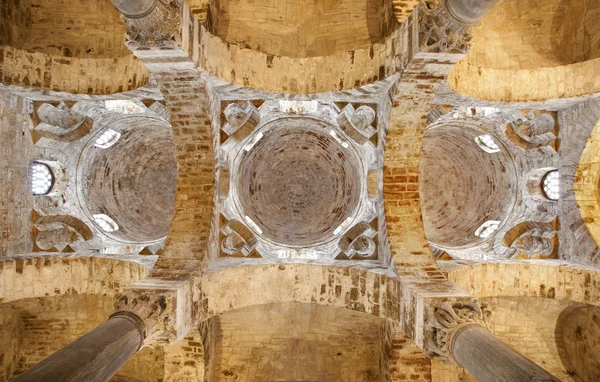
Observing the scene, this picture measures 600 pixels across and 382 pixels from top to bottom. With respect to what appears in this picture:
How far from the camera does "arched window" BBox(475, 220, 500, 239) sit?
9258 mm

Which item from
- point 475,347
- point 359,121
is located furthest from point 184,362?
point 359,121

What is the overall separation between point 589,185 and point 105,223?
33.6 feet

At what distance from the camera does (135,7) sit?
5184 millimetres

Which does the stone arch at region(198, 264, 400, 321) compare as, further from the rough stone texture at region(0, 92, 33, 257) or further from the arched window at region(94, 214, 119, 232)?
the rough stone texture at region(0, 92, 33, 257)

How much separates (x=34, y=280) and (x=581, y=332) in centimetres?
1084

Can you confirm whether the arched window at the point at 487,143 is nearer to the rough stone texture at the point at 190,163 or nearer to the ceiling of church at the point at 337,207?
the ceiling of church at the point at 337,207

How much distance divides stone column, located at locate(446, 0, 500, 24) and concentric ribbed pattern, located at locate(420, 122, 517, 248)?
415cm

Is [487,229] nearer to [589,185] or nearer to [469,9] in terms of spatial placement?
[589,185]

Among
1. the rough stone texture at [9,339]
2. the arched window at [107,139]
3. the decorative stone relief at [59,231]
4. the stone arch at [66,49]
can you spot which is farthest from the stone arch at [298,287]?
the rough stone texture at [9,339]

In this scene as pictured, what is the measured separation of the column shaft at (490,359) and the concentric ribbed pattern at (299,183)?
4.32 metres

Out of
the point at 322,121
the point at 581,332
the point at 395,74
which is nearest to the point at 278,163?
the point at 322,121

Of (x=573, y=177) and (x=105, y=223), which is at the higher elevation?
(x=573, y=177)

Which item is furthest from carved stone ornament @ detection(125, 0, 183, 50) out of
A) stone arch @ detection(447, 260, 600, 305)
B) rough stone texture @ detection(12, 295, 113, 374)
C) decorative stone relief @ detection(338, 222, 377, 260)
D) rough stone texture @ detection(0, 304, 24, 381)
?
rough stone texture @ detection(0, 304, 24, 381)

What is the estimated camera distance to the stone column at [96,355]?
3674mm
